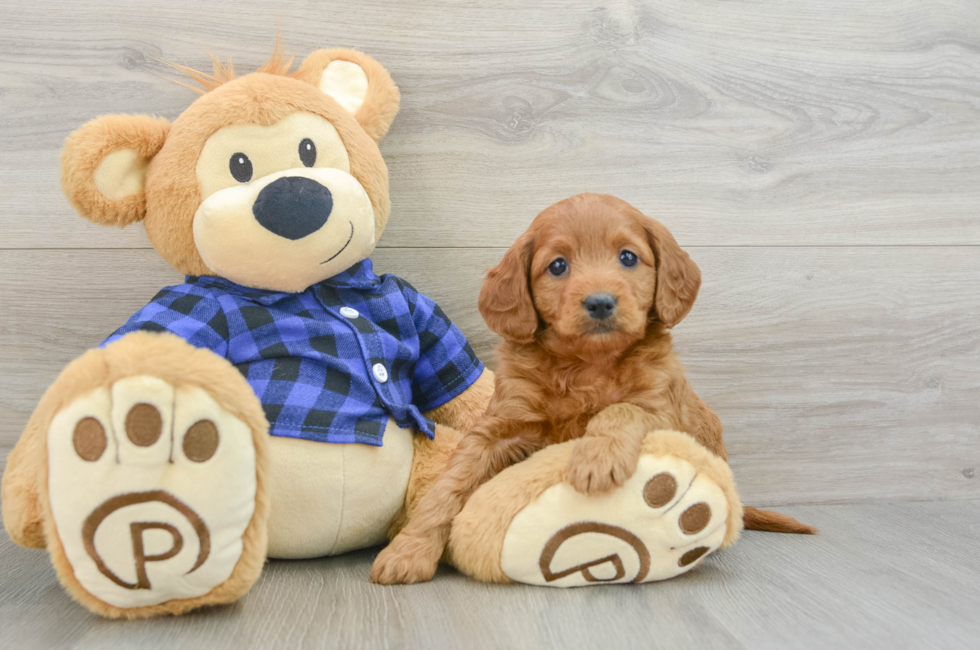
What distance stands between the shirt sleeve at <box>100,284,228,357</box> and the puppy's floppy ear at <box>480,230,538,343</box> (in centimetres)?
44

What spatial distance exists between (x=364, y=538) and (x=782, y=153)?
4.06ft

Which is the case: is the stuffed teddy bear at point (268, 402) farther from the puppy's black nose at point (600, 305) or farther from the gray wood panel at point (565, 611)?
the puppy's black nose at point (600, 305)

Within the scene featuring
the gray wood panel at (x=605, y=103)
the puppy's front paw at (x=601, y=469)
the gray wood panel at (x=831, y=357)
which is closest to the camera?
the puppy's front paw at (x=601, y=469)

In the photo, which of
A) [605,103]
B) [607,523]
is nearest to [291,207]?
[607,523]

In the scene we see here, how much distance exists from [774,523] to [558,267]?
2.37 feet

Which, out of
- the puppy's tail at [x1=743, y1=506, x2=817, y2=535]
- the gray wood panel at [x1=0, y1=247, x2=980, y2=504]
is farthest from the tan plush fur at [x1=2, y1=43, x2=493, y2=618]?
the puppy's tail at [x1=743, y1=506, x2=817, y2=535]

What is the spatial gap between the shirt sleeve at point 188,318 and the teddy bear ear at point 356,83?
0.44m

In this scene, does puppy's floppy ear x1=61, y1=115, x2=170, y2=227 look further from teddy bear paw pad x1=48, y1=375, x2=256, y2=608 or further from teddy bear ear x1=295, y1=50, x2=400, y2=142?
teddy bear paw pad x1=48, y1=375, x2=256, y2=608

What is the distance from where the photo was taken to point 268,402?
1173mm

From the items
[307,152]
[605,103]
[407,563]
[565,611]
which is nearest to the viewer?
[565,611]

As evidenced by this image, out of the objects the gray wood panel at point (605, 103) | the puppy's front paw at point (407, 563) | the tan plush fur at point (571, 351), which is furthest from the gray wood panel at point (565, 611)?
the gray wood panel at point (605, 103)

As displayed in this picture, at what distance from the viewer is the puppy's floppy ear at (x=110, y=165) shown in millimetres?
1153

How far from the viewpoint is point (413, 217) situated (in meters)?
1.58

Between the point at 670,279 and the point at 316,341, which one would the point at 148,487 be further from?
the point at 670,279
